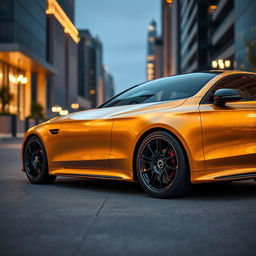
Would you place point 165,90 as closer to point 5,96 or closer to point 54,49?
point 5,96

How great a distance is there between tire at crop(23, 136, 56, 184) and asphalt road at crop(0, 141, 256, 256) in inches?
23.8

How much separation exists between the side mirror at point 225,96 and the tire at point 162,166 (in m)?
0.64

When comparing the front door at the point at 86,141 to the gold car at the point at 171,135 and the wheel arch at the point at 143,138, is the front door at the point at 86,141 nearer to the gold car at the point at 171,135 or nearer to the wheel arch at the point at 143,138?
the gold car at the point at 171,135

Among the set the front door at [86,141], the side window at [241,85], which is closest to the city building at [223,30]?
the side window at [241,85]

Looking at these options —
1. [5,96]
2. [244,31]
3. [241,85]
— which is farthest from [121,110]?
[5,96]

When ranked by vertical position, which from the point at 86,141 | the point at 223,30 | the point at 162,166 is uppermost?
the point at 223,30

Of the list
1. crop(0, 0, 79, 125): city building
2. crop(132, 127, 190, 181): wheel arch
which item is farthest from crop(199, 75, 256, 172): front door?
crop(0, 0, 79, 125): city building

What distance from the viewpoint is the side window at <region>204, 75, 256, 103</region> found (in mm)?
5326

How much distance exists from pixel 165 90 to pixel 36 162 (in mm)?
2241

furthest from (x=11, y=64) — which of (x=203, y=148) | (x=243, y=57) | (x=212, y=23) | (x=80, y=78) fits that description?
(x=80, y=78)

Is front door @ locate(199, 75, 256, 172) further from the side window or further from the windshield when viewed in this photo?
the windshield

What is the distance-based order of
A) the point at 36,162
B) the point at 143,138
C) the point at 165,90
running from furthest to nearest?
the point at 36,162
the point at 165,90
the point at 143,138

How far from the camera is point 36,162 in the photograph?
6680mm

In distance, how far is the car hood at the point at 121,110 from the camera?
5211mm
